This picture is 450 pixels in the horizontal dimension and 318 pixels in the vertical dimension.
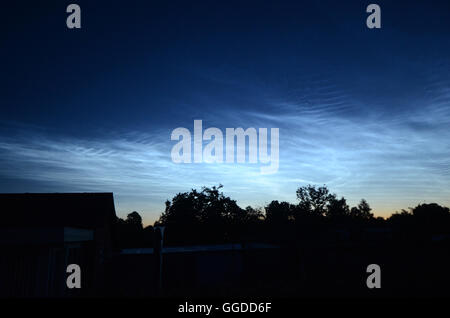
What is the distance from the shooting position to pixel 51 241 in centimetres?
795

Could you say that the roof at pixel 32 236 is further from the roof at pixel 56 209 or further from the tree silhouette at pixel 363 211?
the tree silhouette at pixel 363 211

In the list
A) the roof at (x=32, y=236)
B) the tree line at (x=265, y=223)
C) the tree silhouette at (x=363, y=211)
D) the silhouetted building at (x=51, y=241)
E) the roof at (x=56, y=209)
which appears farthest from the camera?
the tree silhouette at (x=363, y=211)

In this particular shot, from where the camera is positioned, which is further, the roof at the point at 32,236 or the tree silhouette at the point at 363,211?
the tree silhouette at the point at 363,211

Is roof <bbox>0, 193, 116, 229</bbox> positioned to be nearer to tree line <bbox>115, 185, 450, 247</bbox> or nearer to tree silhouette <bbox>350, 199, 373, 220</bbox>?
tree line <bbox>115, 185, 450, 247</bbox>

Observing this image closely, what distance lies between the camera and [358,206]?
99.6 meters

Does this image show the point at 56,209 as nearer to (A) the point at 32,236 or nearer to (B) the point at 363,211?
(A) the point at 32,236

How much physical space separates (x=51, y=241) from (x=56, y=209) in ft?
33.6

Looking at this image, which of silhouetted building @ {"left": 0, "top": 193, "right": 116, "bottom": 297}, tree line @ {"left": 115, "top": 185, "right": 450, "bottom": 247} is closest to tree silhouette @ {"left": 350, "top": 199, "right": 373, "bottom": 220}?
tree line @ {"left": 115, "top": 185, "right": 450, "bottom": 247}

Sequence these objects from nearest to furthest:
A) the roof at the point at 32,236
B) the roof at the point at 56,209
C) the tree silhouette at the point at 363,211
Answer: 1. the roof at the point at 32,236
2. the roof at the point at 56,209
3. the tree silhouette at the point at 363,211

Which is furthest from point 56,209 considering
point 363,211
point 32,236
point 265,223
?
point 363,211

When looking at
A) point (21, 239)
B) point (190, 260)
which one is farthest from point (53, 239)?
point (190, 260)

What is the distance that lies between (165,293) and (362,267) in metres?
17.6

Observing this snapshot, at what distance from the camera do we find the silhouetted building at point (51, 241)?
802cm

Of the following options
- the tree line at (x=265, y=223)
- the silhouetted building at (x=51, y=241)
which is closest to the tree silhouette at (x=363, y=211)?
the tree line at (x=265, y=223)
